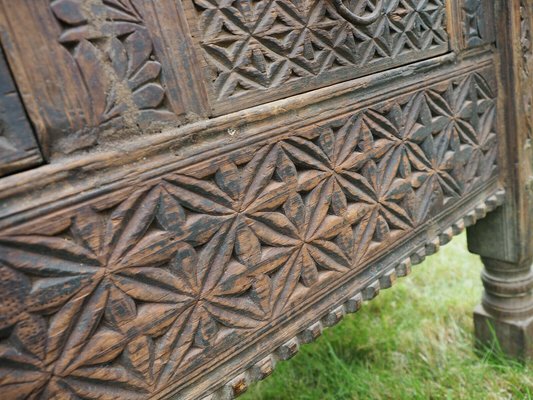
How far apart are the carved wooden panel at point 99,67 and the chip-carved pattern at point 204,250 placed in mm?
83

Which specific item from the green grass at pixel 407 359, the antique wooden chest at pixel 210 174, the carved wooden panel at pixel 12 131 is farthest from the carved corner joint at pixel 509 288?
the carved wooden panel at pixel 12 131

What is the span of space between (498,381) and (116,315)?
3.62 ft

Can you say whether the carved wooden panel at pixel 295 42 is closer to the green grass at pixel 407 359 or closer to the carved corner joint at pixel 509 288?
the carved corner joint at pixel 509 288

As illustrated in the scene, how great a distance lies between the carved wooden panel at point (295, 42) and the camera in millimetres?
625

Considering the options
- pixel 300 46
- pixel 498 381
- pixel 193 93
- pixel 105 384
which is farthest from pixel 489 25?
pixel 105 384

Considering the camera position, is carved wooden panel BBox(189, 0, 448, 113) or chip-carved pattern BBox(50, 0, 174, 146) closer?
chip-carved pattern BBox(50, 0, 174, 146)

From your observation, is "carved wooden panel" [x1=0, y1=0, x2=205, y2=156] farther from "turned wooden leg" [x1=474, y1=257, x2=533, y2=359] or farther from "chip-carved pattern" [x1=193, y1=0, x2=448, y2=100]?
"turned wooden leg" [x1=474, y1=257, x2=533, y2=359]

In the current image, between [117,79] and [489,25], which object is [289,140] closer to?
[117,79]

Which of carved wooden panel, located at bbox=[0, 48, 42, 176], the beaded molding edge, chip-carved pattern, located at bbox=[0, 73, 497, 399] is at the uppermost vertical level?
carved wooden panel, located at bbox=[0, 48, 42, 176]

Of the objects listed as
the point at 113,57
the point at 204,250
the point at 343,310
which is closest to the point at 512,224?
the point at 343,310

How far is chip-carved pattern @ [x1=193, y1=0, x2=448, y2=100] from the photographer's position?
0.63 m

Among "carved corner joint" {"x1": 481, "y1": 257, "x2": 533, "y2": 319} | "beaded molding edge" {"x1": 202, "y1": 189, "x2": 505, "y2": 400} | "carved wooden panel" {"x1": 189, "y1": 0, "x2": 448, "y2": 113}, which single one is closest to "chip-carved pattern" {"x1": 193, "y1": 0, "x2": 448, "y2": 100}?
"carved wooden panel" {"x1": 189, "y1": 0, "x2": 448, "y2": 113}

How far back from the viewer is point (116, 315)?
1.80 ft

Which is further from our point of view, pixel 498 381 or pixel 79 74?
pixel 498 381
